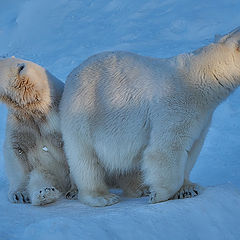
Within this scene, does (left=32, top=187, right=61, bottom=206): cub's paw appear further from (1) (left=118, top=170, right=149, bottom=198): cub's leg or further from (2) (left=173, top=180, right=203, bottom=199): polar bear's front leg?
(2) (left=173, top=180, right=203, bottom=199): polar bear's front leg

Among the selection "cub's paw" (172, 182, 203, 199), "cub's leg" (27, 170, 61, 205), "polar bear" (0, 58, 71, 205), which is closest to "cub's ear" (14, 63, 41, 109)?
"polar bear" (0, 58, 71, 205)

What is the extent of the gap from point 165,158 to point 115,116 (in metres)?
0.42

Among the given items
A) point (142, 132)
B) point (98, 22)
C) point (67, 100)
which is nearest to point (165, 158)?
point (142, 132)

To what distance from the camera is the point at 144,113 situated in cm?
246

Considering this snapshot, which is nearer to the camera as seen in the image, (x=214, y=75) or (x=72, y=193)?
(x=214, y=75)

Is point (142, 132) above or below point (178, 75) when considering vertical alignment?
below

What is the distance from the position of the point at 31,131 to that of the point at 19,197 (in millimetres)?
463

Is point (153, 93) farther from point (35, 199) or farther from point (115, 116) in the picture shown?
point (35, 199)

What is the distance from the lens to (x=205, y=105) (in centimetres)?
244

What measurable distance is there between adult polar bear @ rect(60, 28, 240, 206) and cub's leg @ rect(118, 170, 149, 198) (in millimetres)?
154

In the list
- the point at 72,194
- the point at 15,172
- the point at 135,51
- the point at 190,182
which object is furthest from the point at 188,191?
the point at 135,51

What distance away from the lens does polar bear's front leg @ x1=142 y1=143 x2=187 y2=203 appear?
2.34m

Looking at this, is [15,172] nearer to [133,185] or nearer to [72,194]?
[72,194]

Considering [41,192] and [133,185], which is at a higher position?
[41,192]
